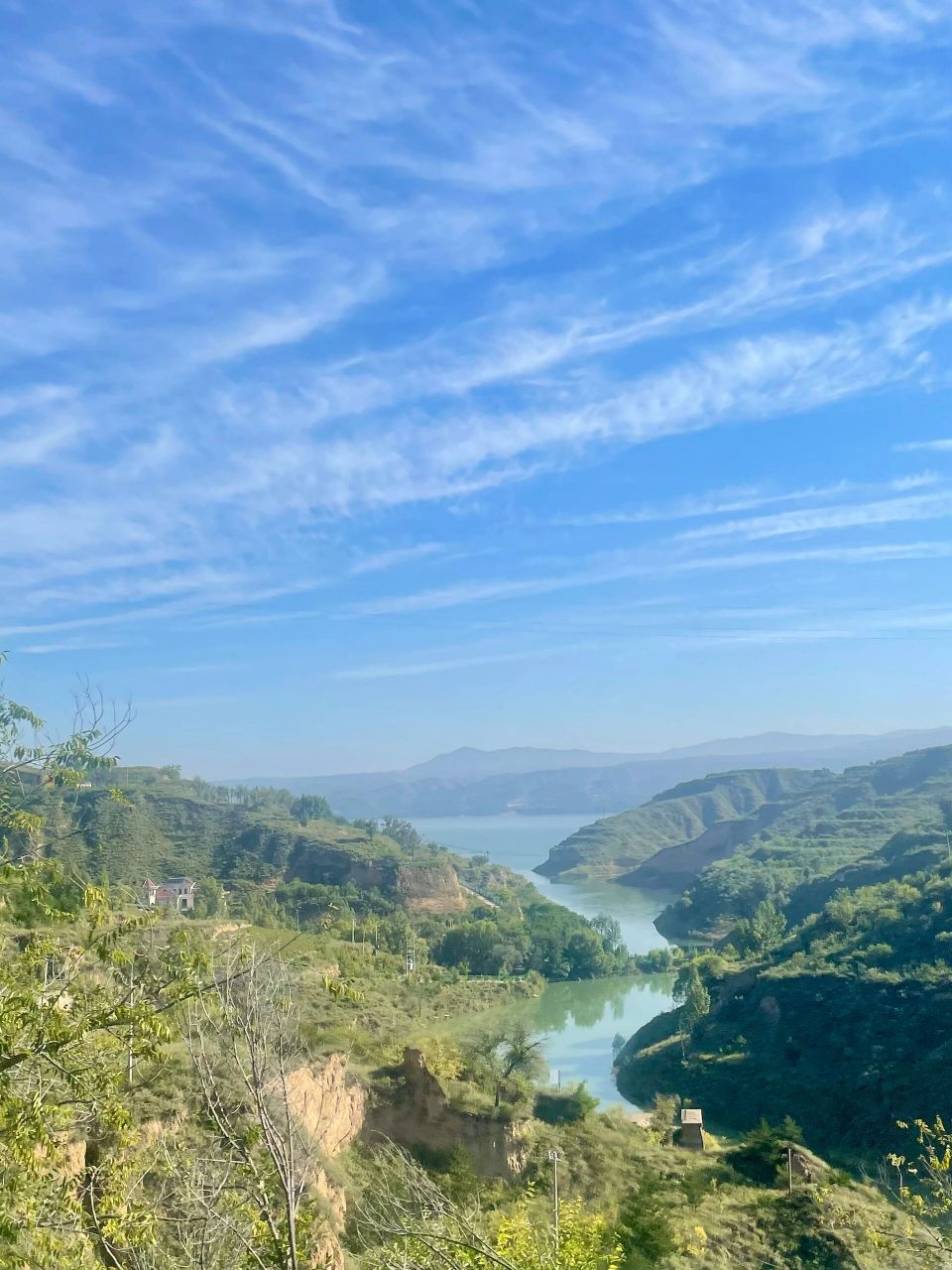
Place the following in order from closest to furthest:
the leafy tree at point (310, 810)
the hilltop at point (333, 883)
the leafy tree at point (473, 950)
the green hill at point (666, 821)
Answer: the leafy tree at point (473, 950) → the hilltop at point (333, 883) → the leafy tree at point (310, 810) → the green hill at point (666, 821)

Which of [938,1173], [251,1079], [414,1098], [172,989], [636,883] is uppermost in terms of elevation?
[172,989]

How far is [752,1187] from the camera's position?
17.4m

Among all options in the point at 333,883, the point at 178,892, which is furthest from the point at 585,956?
the point at 178,892

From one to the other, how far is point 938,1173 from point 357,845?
209ft

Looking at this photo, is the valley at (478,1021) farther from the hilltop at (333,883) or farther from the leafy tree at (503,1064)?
the hilltop at (333,883)

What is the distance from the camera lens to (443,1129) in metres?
18.5

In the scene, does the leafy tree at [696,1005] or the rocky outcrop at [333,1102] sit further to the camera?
the leafy tree at [696,1005]

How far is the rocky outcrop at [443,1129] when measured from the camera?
59.8ft

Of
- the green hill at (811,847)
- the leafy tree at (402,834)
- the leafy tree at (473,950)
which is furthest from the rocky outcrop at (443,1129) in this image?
the leafy tree at (402,834)

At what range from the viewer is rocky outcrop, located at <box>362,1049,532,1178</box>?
18234mm

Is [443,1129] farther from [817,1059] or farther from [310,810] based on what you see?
[310,810]

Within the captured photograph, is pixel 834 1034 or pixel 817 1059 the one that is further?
pixel 834 1034

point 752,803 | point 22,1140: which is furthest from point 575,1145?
point 752,803

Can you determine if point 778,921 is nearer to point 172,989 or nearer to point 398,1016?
point 398,1016
